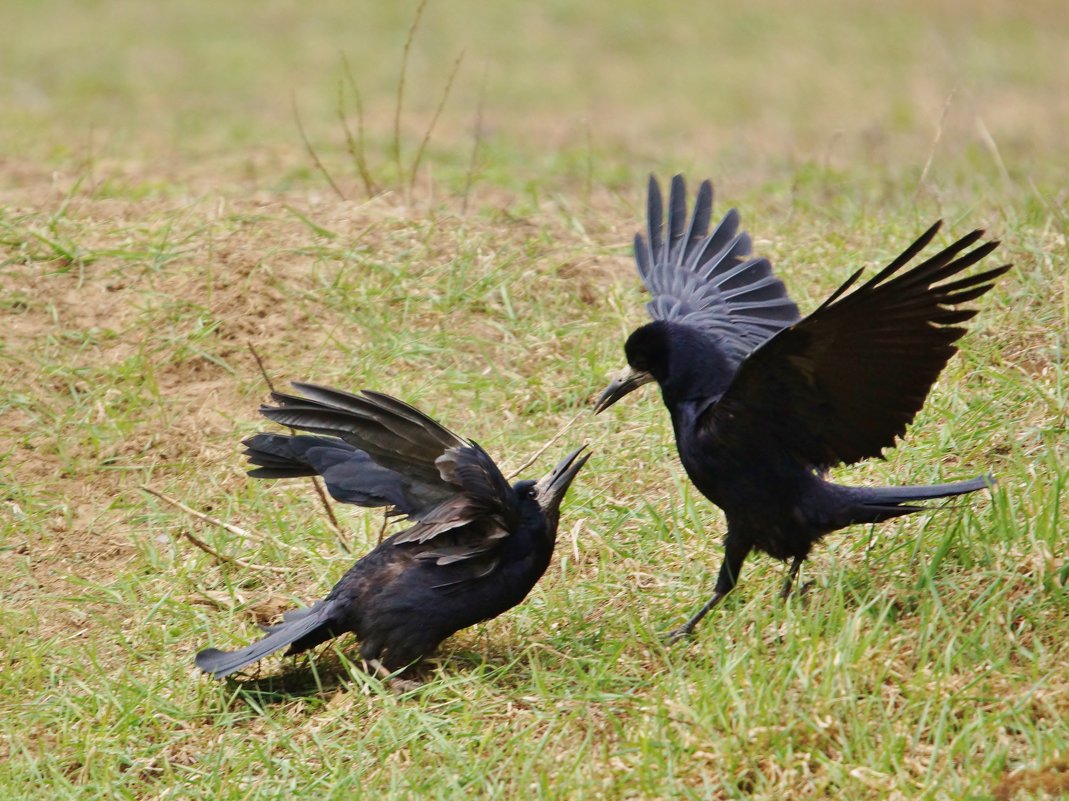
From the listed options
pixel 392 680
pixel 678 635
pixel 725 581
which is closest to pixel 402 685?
pixel 392 680

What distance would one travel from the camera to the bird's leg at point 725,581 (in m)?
4.02

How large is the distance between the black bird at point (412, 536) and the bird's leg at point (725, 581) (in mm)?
454

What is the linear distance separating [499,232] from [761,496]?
3000 millimetres

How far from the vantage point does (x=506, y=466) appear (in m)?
5.27

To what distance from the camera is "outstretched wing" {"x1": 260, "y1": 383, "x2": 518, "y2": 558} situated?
4004 millimetres

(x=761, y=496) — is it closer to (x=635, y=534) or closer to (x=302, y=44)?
(x=635, y=534)

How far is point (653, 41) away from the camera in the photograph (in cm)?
1446

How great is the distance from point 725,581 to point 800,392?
0.70 metres

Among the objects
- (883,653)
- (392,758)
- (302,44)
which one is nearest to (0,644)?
(392,758)

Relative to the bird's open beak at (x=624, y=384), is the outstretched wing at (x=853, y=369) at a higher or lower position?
higher

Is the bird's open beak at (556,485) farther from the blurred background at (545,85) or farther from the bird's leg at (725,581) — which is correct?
the blurred background at (545,85)

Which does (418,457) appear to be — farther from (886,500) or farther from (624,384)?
(886,500)

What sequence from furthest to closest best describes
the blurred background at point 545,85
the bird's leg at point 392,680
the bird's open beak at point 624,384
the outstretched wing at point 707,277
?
the blurred background at point 545,85, the outstretched wing at point 707,277, the bird's open beak at point 624,384, the bird's leg at point 392,680

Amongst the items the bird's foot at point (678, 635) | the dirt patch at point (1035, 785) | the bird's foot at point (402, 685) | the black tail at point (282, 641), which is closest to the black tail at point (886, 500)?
the bird's foot at point (678, 635)
